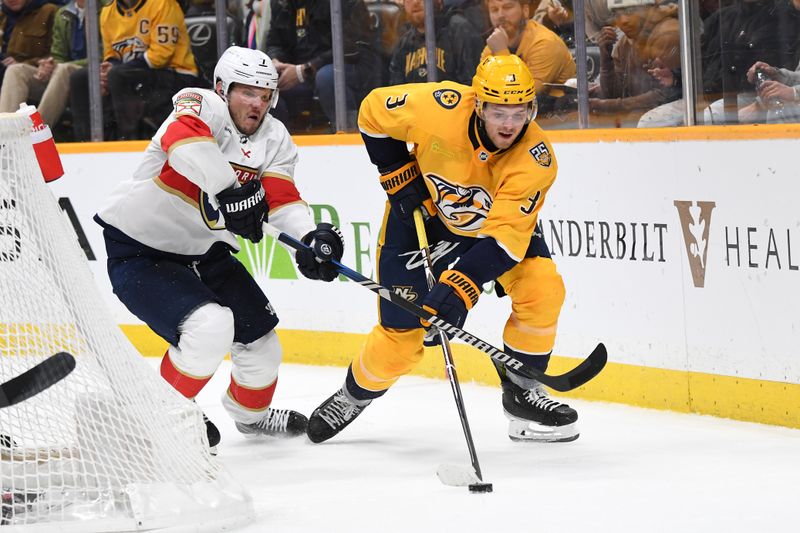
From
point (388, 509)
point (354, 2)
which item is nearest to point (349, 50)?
point (354, 2)

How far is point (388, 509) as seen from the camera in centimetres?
309

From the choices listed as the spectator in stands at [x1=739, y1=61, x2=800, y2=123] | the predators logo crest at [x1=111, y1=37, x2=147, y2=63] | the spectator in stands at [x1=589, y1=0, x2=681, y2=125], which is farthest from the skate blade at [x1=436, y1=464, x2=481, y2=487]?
the predators logo crest at [x1=111, y1=37, x2=147, y2=63]

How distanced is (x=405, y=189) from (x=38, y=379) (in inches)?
56.9

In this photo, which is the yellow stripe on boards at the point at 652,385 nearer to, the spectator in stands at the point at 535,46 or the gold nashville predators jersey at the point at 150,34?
the spectator in stands at the point at 535,46

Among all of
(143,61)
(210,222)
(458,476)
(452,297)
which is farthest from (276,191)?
(143,61)

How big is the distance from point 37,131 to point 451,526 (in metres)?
1.61

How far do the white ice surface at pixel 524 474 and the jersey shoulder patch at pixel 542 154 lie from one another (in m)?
0.81

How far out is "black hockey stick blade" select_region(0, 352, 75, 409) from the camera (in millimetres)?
2539

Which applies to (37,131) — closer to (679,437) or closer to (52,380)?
(52,380)

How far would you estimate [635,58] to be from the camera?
4441 mm

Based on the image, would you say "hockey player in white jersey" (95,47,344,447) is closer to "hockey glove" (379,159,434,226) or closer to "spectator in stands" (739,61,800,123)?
"hockey glove" (379,159,434,226)

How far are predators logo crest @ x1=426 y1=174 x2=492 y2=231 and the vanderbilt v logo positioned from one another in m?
0.77

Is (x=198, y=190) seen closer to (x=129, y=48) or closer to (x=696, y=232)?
→ (x=696, y=232)

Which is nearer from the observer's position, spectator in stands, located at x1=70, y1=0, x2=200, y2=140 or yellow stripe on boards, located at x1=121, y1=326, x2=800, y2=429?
yellow stripe on boards, located at x1=121, y1=326, x2=800, y2=429
